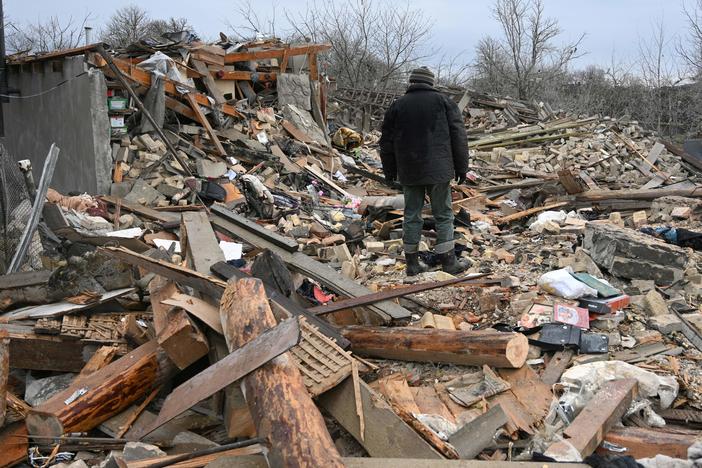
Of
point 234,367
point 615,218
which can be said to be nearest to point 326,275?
point 234,367

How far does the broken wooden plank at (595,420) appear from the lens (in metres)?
2.88

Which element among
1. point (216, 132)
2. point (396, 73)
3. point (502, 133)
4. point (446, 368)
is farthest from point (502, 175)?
point (396, 73)

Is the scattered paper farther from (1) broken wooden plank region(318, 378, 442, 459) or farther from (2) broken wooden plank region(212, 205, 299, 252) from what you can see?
(1) broken wooden plank region(318, 378, 442, 459)

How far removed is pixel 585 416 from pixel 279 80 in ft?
38.0

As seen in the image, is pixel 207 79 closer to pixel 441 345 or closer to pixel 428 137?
pixel 428 137

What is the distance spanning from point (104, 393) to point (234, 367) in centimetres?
96

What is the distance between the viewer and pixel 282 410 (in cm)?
264

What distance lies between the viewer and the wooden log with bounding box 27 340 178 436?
3.32 m

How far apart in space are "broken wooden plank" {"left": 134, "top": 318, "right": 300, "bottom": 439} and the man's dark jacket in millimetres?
3286

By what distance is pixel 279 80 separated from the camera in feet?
44.4

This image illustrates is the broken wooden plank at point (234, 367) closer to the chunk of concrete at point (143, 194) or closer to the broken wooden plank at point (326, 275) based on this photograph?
the broken wooden plank at point (326, 275)

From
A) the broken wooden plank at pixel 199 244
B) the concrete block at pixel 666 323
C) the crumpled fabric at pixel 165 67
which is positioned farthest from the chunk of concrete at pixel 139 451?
the crumpled fabric at pixel 165 67

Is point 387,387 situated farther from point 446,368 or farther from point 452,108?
point 452,108

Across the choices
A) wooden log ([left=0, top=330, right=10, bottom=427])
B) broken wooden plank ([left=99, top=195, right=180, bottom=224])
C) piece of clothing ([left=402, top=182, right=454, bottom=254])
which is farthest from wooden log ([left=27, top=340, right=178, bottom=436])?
broken wooden plank ([left=99, top=195, right=180, bottom=224])
